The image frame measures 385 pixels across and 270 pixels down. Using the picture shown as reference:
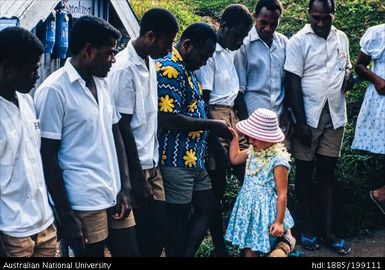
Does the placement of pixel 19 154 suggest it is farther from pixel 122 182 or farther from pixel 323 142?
pixel 323 142

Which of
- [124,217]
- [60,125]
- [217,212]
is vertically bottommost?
[217,212]

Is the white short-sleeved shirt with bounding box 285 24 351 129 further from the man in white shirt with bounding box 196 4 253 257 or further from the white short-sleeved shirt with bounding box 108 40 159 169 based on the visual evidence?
the white short-sleeved shirt with bounding box 108 40 159 169

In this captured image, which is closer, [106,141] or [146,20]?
[106,141]

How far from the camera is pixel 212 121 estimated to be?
3906 mm

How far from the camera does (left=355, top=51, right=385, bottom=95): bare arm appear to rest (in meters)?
4.81

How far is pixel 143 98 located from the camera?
3.58 meters

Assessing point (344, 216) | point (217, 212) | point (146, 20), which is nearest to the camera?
point (146, 20)

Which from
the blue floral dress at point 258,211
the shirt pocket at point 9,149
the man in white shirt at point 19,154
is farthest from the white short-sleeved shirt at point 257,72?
the shirt pocket at point 9,149

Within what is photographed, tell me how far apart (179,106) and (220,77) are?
547 millimetres

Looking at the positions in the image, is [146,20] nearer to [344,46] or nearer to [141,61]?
[141,61]

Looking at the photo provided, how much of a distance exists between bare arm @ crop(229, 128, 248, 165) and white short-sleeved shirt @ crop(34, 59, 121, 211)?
3.87 ft

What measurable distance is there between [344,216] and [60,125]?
11.3 ft

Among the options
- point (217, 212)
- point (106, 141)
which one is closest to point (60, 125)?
point (106, 141)

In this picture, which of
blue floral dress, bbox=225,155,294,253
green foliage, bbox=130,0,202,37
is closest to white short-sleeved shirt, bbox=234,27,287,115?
blue floral dress, bbox=225,155,294,253
